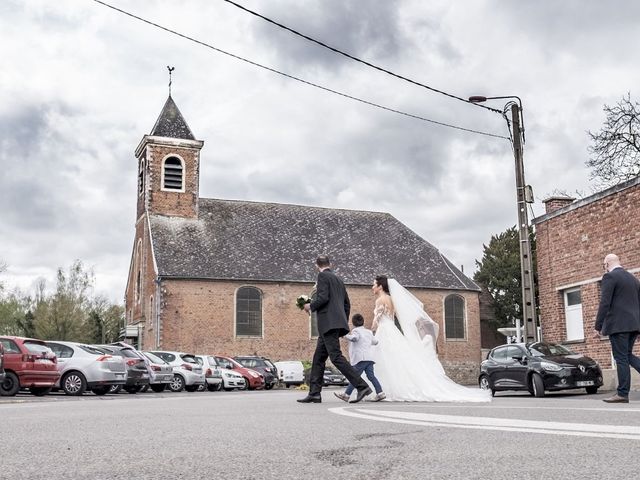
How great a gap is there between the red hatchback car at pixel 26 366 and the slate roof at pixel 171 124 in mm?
29826

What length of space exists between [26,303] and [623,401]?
62.1 meters

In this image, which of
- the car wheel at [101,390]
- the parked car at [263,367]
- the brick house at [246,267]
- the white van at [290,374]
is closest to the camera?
the car wheel at [101,390]

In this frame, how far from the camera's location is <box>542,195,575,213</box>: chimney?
74.9ft

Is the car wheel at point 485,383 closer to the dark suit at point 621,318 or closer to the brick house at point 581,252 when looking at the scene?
the brick house at point 581,252

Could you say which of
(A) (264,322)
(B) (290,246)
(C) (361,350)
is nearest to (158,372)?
(C) (361,350)

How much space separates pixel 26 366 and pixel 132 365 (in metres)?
3.66

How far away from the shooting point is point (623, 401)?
10.1 metres

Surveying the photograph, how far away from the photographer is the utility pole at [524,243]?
1880 centimetres

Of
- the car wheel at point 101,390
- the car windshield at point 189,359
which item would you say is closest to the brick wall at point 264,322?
the car windshield at point 189,359

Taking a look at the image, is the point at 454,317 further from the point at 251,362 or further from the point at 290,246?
the point at 251,362

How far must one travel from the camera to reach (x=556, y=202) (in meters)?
22.9

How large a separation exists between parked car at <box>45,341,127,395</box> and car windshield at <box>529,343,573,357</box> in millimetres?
10420

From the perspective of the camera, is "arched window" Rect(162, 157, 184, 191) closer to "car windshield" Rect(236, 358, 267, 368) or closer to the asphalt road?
"car windshield" Rect(236, 358, 267, 368)

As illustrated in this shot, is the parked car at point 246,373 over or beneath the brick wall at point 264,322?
beneath
